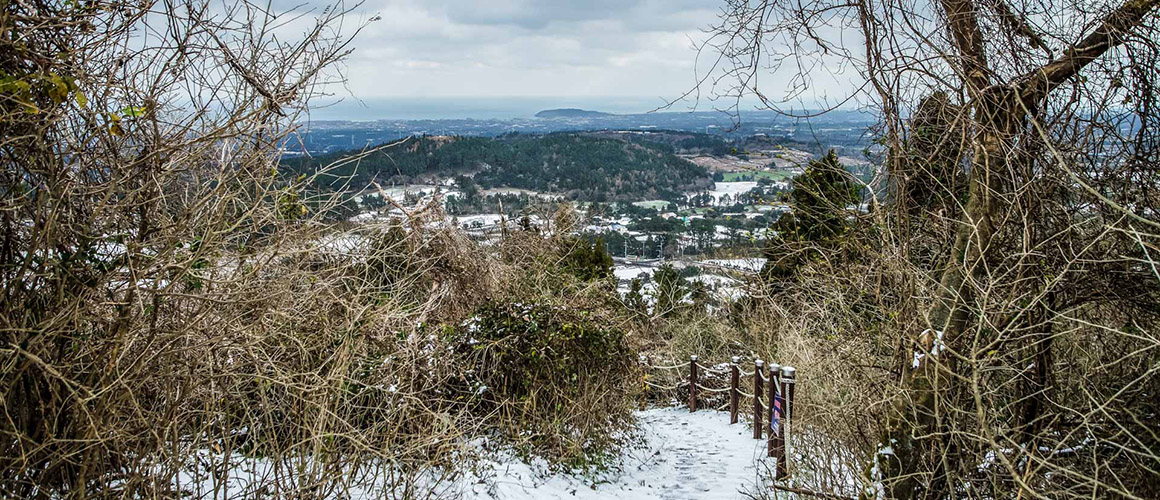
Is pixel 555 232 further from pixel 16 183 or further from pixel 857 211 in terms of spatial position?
pixel 16 183

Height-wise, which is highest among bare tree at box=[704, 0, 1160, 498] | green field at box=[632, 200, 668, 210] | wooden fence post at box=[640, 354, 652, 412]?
bare tree at box=[704, 0, 1160, 498]

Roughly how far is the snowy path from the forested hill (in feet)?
125

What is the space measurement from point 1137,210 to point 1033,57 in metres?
0.91

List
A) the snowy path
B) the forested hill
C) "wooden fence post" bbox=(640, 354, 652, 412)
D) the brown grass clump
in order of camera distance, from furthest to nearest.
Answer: the forested hill, "wooden fence post" bbox=(640, 354, 652, 412), the snowy path, the brown grass clump

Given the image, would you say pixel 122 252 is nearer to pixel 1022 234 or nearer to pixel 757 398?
pixel 1022 234

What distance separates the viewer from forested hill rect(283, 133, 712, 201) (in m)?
51.8

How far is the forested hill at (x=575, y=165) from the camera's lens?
5175cm

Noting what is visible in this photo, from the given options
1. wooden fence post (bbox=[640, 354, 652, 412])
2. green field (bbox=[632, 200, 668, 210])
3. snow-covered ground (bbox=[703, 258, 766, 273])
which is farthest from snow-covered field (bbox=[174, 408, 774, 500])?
green field (bbox=[632, 200, 668, 210])

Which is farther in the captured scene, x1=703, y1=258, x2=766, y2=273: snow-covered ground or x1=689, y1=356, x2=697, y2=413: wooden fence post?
x1=689, y1=356, x2=697, y2=413: wooden fence post

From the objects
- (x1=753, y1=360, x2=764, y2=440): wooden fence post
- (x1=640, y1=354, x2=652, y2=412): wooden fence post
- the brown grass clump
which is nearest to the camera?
the brown grass clump

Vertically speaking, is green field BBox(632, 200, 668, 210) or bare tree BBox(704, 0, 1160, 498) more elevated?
bare tree BBox(704, 0, 1160, 498)

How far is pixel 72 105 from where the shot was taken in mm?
2961

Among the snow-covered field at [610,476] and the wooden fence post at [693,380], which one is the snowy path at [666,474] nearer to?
the snow-covered field at [610,476]

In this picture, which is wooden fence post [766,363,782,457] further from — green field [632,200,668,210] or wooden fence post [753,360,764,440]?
green field [632,200,668,210]
